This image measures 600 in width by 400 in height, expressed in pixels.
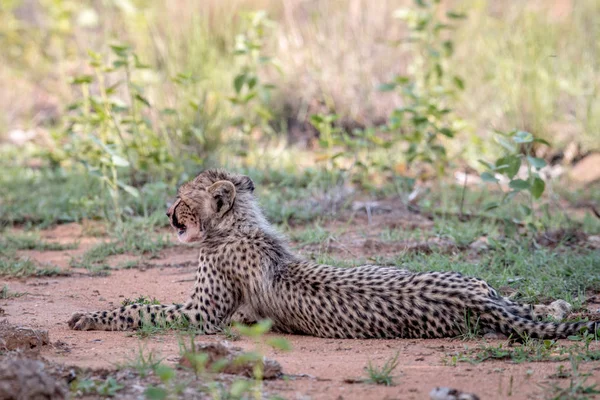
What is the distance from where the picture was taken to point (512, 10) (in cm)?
1079

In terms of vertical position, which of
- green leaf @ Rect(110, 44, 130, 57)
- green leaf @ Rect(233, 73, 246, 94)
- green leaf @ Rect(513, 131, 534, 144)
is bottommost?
green leaf @ Rect(513, 131, 534, 144)

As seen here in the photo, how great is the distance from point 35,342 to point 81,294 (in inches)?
59.3

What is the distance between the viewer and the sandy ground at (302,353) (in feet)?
11.2

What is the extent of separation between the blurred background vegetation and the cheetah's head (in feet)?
5.63

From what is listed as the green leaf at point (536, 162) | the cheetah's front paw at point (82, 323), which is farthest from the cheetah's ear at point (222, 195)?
the green leaf at point (536, 162)

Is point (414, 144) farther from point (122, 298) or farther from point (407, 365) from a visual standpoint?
point (407, 365)

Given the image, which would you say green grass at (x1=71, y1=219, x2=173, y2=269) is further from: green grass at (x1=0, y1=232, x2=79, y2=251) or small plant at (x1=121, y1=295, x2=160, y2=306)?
small plant at (x1=121, y1=295, x2=160, y2=306)

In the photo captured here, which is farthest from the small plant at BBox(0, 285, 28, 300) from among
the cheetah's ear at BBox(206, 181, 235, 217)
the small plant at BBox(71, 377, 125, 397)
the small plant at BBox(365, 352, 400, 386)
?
the small plant at BBox(365, 352, 400, 386)

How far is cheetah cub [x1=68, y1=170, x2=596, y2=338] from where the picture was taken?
4273 mm

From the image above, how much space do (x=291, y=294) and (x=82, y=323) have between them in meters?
1.12

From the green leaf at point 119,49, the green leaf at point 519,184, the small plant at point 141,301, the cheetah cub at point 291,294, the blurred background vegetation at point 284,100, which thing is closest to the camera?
the cheetah cub at point 291,294

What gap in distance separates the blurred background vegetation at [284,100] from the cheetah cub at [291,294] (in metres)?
1.82

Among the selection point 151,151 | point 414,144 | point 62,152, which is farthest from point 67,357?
point 62,152

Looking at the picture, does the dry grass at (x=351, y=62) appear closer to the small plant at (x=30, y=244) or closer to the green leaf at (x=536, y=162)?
the small plant at (x=30, y=244)
